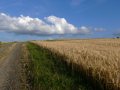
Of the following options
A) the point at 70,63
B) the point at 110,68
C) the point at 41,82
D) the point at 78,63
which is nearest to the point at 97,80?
the point at 110,68

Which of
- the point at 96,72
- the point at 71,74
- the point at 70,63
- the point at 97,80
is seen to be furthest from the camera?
the point at 70,63

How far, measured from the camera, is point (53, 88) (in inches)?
479

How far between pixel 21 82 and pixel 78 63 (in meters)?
3.49

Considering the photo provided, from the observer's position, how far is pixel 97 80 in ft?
38.5

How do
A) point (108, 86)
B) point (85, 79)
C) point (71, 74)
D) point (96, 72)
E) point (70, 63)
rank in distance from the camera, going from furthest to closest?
point (70, 63) → point (71, 74) → point (85, 79) → point (96, 72) → point (108, 86)

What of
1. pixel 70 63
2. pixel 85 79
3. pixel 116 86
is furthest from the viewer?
pixel 70 63

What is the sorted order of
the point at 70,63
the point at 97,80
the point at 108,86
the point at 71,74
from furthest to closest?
the point at 70,63, the point at 71,74, the point at 97,80, the point at 108,86

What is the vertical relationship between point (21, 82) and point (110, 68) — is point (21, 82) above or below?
below

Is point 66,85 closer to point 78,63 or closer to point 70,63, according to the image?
point 78,63

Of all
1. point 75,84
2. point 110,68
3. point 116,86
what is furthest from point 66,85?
point 116,86

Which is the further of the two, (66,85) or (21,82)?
(21,82)

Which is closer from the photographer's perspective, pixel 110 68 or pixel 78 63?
pixel 110 68

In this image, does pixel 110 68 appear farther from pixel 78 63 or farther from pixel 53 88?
pixel 78 63

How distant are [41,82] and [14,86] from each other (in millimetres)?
1309
